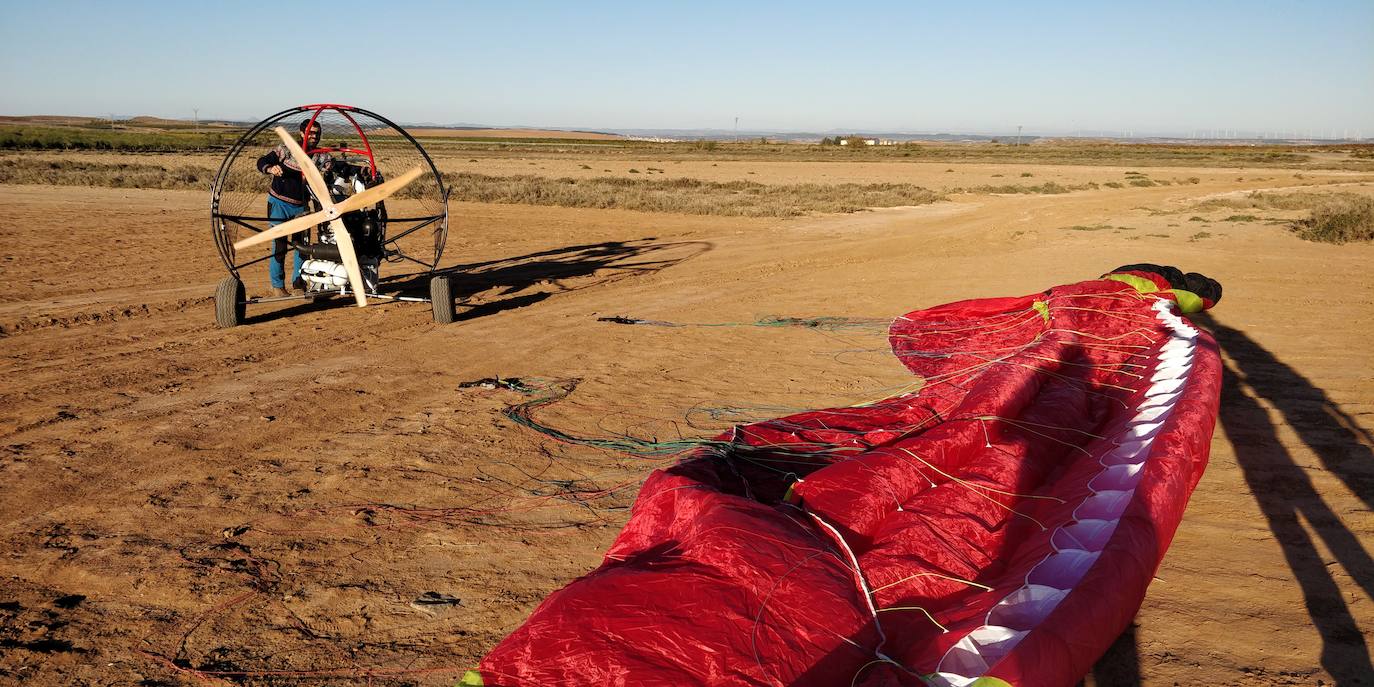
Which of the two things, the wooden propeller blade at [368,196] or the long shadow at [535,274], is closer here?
the wooden propeller blade at [368,196]

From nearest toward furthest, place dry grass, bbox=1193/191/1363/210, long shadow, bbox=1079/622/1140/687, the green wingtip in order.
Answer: the green wingtip
long shadow, bbox=1079/622/1140/687
dry grass, bbox=1193/191/1363/210

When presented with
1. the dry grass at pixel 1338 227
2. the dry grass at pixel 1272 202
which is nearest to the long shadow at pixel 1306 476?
the dry grass at pixel 1338 227

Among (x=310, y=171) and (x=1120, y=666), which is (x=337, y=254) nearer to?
(x=310, y=171)

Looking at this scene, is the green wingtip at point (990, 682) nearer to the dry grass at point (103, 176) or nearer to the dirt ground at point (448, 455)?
the dirt ground at point (448, 455)

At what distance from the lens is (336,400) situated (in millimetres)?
7250

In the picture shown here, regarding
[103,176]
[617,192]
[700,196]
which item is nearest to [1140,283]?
[700,196]

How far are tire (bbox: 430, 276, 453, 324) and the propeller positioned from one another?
76 centimetres

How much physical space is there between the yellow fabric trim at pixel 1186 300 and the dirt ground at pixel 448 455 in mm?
652

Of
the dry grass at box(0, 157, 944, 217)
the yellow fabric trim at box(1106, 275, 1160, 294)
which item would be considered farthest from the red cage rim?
the dry grass at box(0, 157, 944, 217)

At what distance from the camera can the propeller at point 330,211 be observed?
972 cm

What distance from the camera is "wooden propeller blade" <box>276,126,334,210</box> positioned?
9758 millimetres

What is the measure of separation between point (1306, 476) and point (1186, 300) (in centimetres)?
325

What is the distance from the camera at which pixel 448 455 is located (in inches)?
237

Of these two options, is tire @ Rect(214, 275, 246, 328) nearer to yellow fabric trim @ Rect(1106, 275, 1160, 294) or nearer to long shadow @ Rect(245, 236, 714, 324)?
long shadow @ Rect(245, 236, 714, 324)
